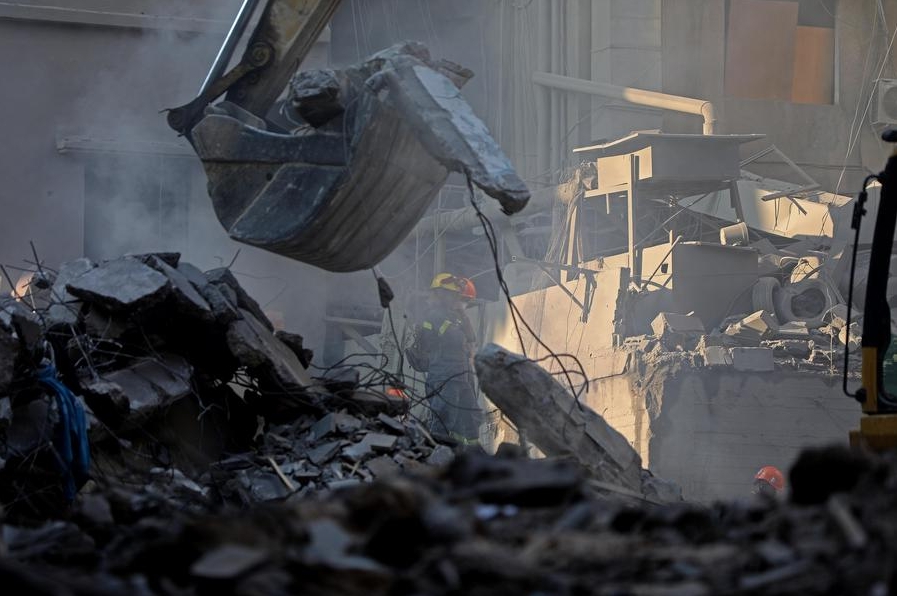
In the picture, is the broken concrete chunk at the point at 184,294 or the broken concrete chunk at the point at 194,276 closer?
the broken concrete chunk at the point at 184,294

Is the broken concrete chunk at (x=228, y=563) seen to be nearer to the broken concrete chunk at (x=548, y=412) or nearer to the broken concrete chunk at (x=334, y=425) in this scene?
the broken concrete chunk at (x=548, y=412)

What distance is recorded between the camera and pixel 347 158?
7.90 m

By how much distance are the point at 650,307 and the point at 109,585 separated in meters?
10.3

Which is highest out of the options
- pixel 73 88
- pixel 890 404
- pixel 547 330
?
pixel 73 88

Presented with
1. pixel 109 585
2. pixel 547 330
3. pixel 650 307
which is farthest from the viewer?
pixel 547 330

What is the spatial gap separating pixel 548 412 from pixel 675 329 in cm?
452

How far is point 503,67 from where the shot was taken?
2012cm

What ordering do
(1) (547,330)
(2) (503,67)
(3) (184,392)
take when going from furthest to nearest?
(2) (503,67), (1) (547,330), (3) (184,392)

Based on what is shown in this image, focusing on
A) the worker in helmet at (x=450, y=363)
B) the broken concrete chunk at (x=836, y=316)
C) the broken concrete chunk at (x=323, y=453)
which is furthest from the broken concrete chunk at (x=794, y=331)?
the broken concrete chunk at (x=323, y=453)

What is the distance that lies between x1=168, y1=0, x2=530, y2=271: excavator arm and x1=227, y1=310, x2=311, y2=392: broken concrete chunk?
1.05 meters

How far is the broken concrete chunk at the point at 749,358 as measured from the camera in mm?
12586

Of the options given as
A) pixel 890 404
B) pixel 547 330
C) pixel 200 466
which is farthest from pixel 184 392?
pixel 547 330

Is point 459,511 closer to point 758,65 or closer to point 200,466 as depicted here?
point 200,466

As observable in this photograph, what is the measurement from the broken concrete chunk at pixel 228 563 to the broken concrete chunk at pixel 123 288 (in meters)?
5.04
